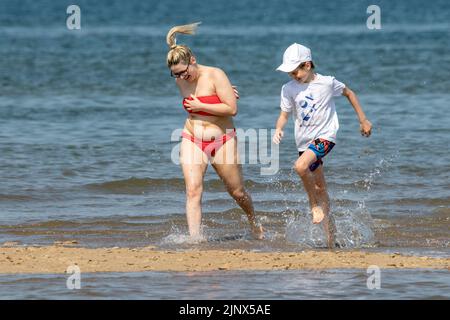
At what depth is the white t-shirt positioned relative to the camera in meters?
8.66

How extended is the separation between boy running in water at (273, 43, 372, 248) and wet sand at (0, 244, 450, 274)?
51cm

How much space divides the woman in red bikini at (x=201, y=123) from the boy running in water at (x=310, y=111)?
0.52m

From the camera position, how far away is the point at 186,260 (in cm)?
836

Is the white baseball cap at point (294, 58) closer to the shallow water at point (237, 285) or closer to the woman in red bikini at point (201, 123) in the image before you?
the woman in red bikini at point (201, 123)

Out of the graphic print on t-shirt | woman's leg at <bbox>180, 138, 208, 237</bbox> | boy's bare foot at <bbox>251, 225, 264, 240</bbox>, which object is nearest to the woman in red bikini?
woman's leg at <bbox>180, 138, 208, 237</bbox>

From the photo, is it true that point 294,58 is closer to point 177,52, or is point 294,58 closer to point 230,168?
point 177,52

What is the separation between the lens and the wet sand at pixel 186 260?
8.06 meters

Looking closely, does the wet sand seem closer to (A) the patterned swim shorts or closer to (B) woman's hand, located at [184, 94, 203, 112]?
(A) the patterned swim shorts

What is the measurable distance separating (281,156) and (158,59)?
17.4 metres

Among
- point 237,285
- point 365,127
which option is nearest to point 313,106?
point 365,127

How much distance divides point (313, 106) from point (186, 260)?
161cm

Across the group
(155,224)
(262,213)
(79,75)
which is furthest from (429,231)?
(79,75)

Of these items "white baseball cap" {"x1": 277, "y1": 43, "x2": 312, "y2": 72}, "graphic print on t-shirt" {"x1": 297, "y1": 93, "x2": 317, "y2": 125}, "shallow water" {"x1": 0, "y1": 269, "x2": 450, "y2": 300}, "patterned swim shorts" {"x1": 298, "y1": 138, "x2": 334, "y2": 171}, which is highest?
"white baseball cap" {"x1": 277, "y1": 43, "x2": 312, "y2": 72}
